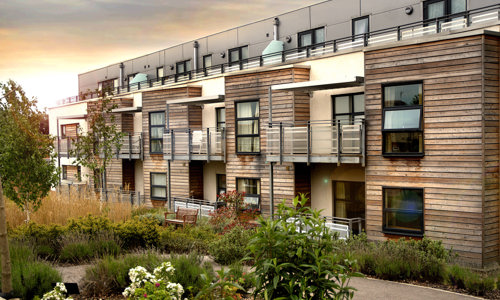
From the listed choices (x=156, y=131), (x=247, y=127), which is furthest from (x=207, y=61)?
(x=247, y=127)

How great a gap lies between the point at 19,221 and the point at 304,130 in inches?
361

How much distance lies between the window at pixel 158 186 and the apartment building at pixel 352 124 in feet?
0.29

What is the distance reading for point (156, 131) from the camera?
2394cm

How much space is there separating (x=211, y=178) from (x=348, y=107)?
859cm

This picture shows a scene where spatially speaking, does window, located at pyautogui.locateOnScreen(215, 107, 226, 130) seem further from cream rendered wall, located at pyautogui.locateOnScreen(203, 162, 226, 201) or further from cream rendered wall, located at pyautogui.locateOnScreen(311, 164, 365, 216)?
cream rendered wall, located at pyautogui.locateOnScreen(311, 164, 365, 216)

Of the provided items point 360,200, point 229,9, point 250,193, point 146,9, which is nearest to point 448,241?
point 360,200

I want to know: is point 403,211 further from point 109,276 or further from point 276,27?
point 276,27

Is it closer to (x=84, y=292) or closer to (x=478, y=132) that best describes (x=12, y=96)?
(x=84, y=292)

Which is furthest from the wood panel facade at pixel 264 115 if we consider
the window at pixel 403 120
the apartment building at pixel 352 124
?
the window at pixel 403 120

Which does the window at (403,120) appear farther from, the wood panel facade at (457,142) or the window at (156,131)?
the window at (156,131)

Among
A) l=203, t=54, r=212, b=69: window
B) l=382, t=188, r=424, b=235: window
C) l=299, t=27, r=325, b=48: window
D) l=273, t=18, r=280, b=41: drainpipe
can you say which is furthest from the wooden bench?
l=203, t=54, r=212, b=69: window

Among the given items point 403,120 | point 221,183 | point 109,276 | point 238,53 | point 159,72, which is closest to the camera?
point 109,276

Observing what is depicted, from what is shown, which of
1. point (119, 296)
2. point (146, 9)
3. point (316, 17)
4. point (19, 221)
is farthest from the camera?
point (316, 17)

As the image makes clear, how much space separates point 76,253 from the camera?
10.4 metres
